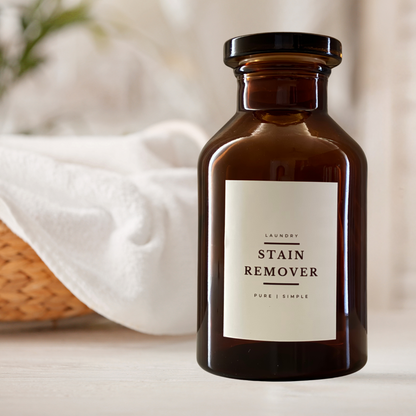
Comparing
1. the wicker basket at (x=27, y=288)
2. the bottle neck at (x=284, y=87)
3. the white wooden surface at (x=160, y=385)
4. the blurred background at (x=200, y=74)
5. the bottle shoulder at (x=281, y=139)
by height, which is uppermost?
the blurred background at (x=200, y=74)

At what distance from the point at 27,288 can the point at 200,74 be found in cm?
78

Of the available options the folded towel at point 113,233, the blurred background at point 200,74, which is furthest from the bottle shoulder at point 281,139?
the blurred background at point 200,74

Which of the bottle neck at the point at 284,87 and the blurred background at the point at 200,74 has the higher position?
the blurred background at the point at 200,74

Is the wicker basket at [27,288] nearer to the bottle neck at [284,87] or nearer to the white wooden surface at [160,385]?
the white wooden surface at [160,385]

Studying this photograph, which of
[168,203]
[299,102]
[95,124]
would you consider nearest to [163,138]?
[168,203]

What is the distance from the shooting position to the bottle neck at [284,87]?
0.38 metres

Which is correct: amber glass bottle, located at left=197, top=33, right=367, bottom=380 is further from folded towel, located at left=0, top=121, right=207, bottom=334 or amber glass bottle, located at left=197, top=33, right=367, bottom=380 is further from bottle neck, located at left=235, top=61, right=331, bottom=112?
folded towel, located at left=0, top=121, right=207, bottom=334

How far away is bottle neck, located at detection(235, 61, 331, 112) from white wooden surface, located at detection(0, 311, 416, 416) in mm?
182

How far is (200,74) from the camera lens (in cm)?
120

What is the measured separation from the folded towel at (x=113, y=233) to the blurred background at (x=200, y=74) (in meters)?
0.61

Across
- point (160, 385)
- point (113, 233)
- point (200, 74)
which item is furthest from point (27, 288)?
point (200, 74)

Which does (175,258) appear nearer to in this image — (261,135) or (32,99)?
(261,135)

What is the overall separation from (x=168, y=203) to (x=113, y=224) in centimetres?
A: 6

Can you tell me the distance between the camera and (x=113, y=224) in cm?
52
